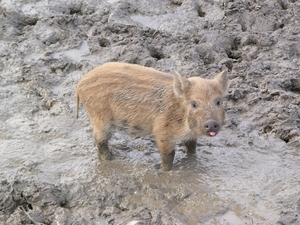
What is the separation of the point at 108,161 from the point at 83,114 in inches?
36.6

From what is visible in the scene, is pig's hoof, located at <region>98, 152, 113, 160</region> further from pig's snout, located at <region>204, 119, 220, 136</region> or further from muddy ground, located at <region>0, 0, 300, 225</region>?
pig's snout, located at <region>204, 119, 220, 136</region>

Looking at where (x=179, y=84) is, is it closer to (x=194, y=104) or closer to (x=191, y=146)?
(x=194, y=104)

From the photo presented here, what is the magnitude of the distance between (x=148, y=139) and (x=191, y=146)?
556mm

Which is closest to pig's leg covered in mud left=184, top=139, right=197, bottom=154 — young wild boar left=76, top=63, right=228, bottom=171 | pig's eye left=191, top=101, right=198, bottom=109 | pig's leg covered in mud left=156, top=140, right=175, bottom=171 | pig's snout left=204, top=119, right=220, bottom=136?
young wild boar left=76, top=63, right=228, bottom=171

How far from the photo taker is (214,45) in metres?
6.69

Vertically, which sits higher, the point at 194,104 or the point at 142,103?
the point at 194,104

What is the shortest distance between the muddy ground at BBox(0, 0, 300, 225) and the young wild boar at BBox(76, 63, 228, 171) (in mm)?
353

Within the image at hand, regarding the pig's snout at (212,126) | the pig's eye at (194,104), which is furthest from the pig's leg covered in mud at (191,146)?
the pig's snout at (212,126)

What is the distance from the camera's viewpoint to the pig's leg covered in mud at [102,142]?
5.00 m

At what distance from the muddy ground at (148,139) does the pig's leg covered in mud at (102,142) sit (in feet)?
0.34

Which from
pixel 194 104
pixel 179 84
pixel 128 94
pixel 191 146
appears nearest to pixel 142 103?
pixel 128 94

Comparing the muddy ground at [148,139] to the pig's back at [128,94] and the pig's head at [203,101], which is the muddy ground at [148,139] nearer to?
the pig's back at [128,94]

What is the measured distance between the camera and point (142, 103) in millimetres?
4844

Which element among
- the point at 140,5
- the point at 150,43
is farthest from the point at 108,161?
the point at 140,5
